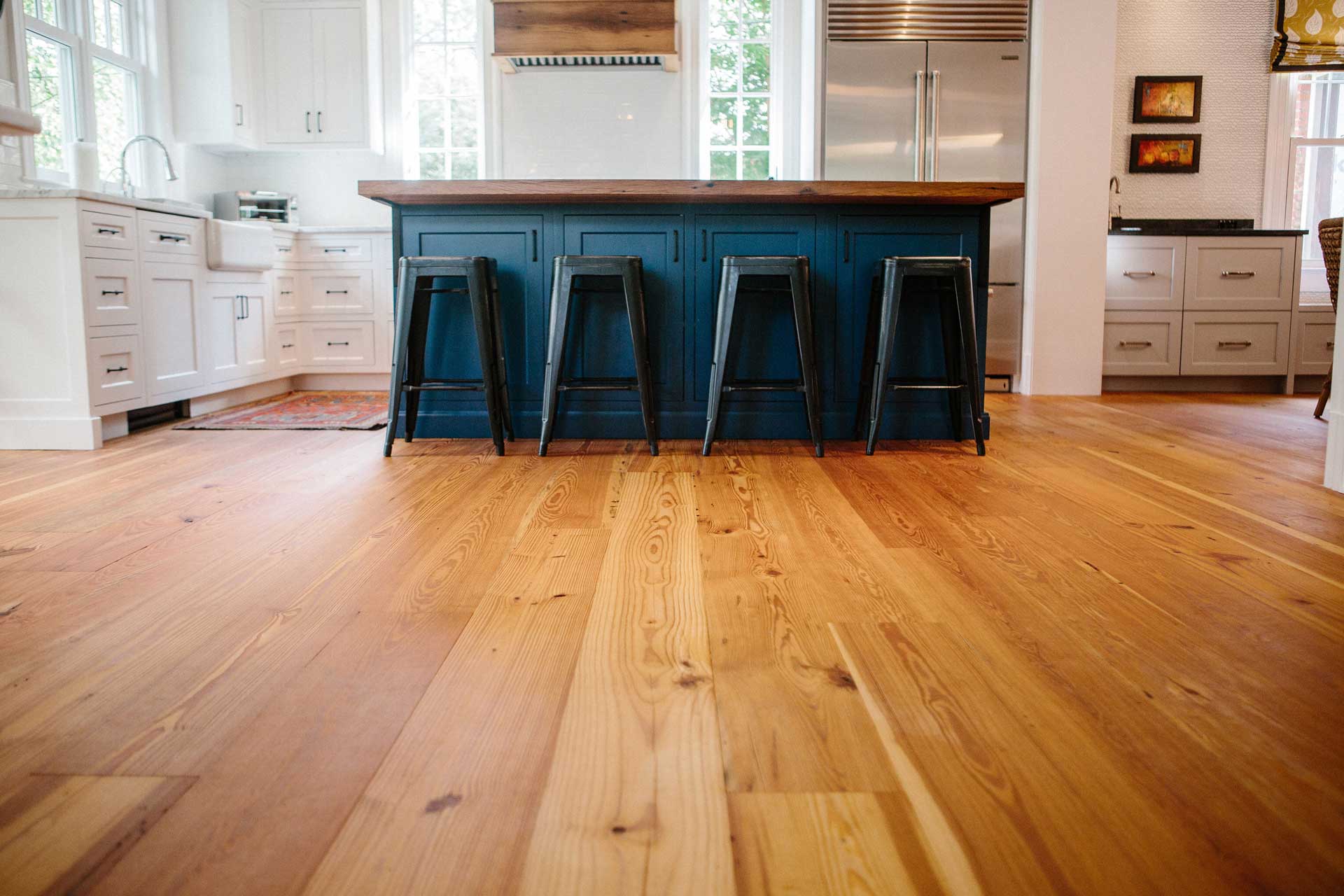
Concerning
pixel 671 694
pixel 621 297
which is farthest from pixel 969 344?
pixel 671 694

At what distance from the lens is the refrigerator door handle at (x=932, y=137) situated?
17.7 feet

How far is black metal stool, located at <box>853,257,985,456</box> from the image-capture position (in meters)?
3.35

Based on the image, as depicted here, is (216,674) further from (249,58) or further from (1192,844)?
(249,58)

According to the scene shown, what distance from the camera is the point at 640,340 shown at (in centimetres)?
334

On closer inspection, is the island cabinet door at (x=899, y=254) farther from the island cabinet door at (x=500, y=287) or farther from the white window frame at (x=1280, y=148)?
the white window frame at (x=1280, y=148)

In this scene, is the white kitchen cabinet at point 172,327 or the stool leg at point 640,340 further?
the white kitchen cabinet at point 172,327

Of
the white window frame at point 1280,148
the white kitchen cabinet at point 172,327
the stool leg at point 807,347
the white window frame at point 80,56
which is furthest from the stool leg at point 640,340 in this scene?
the white window frame at point 1280,148

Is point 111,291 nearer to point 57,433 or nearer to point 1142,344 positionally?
point 57,433

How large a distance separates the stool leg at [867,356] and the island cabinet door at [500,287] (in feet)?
3.85

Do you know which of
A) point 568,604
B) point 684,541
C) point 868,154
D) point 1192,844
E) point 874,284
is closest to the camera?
point 1192,844

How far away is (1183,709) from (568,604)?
0.96 m

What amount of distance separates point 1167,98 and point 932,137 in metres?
1.74

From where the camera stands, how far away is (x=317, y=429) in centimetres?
413

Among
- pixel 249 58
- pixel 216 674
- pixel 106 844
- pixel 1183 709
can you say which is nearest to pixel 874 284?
pixel 1183 709
